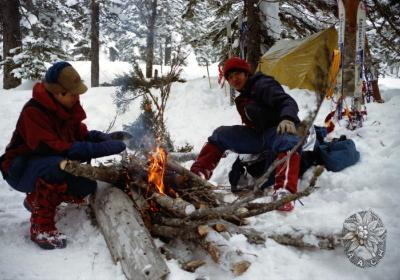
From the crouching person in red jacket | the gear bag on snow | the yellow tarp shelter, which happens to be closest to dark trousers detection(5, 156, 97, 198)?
the crouching person in red jacket

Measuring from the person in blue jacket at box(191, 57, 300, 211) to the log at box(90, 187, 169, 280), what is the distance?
4.41 ft

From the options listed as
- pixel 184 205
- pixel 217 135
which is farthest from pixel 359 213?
pixel 217 135

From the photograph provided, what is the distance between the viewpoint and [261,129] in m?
4.23

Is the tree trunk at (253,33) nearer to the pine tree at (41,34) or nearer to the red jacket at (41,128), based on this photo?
the pine tree at (41,34)

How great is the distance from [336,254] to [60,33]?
1807cm

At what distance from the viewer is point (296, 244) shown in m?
2.80

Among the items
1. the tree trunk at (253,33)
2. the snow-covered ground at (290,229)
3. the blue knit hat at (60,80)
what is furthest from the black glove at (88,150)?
the tree trunk at (253,33)

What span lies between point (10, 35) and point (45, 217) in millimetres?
11114

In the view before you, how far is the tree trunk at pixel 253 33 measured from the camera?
31.9ft

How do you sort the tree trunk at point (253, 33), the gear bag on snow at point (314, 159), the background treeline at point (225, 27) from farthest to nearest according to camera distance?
the tree trunk at point (253, 33) < the background treeline at point (225, 27) < the gear bag on snow at point (314, 159)

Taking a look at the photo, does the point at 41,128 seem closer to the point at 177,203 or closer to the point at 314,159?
the point at 177,203

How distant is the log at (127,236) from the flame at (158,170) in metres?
0.28

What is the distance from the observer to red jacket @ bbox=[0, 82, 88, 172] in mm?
3033

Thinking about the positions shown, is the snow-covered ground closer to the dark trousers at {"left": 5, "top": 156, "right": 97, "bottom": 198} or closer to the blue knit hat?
the dark trousers at {"left": 5, "top": 156, "right": 97, "bottom": 198}
